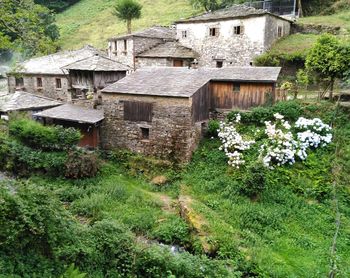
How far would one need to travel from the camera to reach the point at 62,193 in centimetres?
1616

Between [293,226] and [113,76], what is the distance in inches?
646

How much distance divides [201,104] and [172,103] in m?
1.97

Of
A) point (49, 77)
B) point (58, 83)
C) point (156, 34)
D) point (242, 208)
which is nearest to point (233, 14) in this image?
point (156, 34)

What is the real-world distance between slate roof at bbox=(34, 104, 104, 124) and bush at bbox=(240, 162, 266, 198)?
→ 8.94 m

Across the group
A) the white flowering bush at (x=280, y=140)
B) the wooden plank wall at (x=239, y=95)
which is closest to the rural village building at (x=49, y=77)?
the wooden plank wall at (x=239, y=95)

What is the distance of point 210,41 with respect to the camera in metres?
29.4

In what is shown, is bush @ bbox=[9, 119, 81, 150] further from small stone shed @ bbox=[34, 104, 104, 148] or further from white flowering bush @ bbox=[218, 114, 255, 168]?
white flowering bush @ bbox=[218, 114, 255, 168]

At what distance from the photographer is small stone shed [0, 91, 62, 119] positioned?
23484mm

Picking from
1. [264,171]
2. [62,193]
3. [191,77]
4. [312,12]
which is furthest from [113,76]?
[312,12]

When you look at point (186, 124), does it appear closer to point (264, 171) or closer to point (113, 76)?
point (264, 171)

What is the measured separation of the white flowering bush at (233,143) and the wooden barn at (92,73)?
9.73 metres

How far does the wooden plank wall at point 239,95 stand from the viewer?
63.5ft

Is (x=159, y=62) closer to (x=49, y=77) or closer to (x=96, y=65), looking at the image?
(x=96, y=65)

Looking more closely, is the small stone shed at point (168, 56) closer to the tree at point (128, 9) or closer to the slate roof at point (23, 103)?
the slate roof at point (23, 103)
